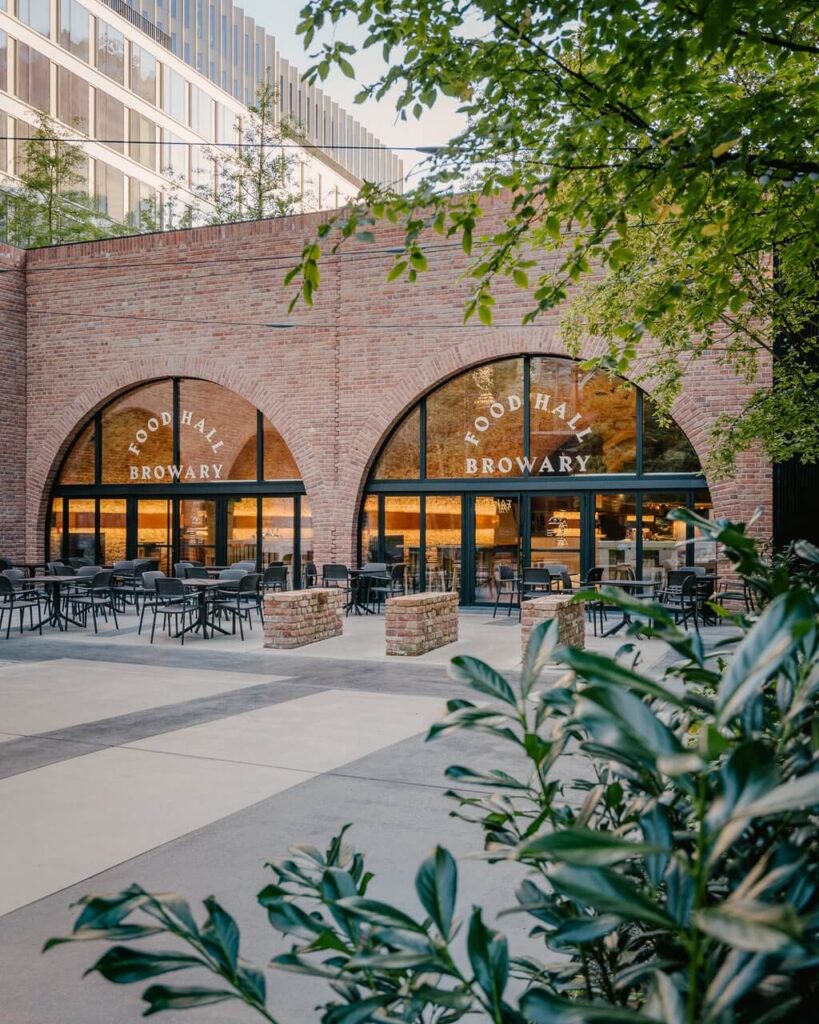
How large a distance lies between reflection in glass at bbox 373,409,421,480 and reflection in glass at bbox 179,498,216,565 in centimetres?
416

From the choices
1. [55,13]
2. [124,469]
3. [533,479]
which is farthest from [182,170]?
[533,479]

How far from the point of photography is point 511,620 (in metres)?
15.0

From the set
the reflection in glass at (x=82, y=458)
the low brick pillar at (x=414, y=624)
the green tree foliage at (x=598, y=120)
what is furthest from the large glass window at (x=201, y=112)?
the green tree foliage at (x=598, y=120)

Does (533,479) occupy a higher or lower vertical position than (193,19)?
lower

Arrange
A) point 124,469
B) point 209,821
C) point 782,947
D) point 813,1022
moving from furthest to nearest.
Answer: point 124,469 < point 209,821 < point 813,1022 < point 782,947

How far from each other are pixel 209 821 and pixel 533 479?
39.8ft

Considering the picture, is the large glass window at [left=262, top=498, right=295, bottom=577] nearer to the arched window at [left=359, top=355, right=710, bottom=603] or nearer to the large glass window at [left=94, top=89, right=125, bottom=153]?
the arched window at [left=359, top=355, right=710, bottom=603]

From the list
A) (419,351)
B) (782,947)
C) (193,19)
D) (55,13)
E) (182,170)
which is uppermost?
(193,19)

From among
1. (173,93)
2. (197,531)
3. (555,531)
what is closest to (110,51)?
(173,93)

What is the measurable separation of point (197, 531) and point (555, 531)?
798 centimetres

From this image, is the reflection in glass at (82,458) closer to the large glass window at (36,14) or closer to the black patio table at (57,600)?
the black patio table at (57,600)

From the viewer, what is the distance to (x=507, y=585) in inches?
643

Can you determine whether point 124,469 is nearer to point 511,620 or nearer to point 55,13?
point 511,620

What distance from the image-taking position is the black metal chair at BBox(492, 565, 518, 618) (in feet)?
49.7
